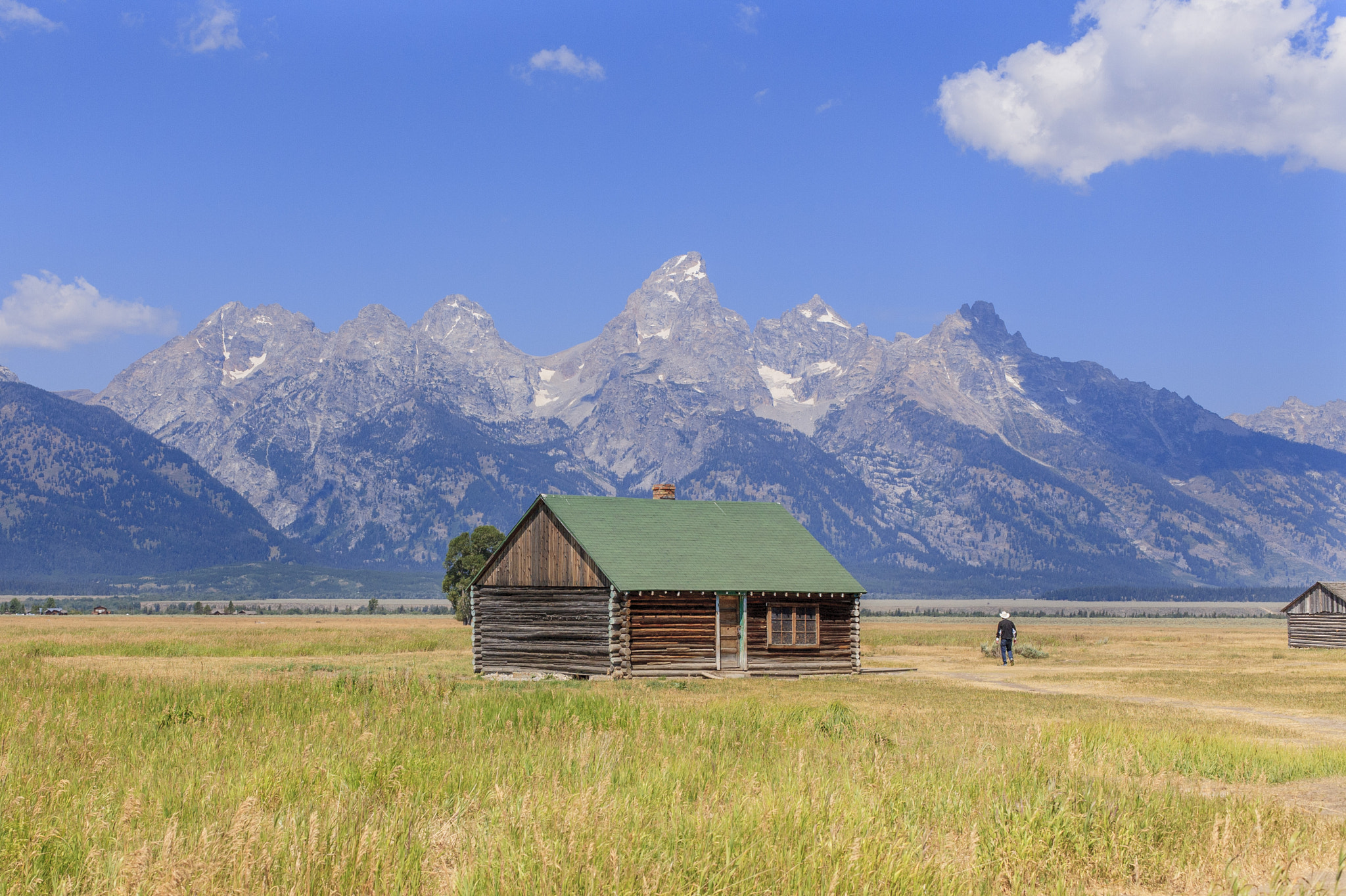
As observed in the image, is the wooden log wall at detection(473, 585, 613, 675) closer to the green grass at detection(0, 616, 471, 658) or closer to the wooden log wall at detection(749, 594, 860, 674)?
the wooden log wall at detection(749, 594, 860, 674)

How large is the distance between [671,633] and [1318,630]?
137ft

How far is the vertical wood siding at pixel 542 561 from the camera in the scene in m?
37.5

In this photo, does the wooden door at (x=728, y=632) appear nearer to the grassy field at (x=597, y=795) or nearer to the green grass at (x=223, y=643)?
the green grass at (x=223, y=643)

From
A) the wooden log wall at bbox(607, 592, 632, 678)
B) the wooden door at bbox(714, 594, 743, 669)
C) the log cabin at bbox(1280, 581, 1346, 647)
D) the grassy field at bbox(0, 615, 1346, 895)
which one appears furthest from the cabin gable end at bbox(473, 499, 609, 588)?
the log cabin at bbox(1280, 581, 1346, 647)

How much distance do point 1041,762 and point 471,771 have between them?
6.25 metres

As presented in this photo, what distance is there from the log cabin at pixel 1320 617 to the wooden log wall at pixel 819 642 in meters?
31.4

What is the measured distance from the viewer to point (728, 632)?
125 feet

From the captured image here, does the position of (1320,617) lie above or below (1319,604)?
below

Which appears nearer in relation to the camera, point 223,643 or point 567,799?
point 567,799

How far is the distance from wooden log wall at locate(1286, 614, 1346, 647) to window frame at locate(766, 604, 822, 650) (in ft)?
114

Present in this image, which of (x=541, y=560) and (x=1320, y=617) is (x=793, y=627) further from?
(x=1320, y=617)

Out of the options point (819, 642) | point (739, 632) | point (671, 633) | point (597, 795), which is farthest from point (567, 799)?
point (819, 642)

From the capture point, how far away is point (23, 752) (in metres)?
10.5

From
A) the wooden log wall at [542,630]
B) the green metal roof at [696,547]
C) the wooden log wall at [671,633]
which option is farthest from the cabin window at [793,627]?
the wooden log wall at [542,630]
